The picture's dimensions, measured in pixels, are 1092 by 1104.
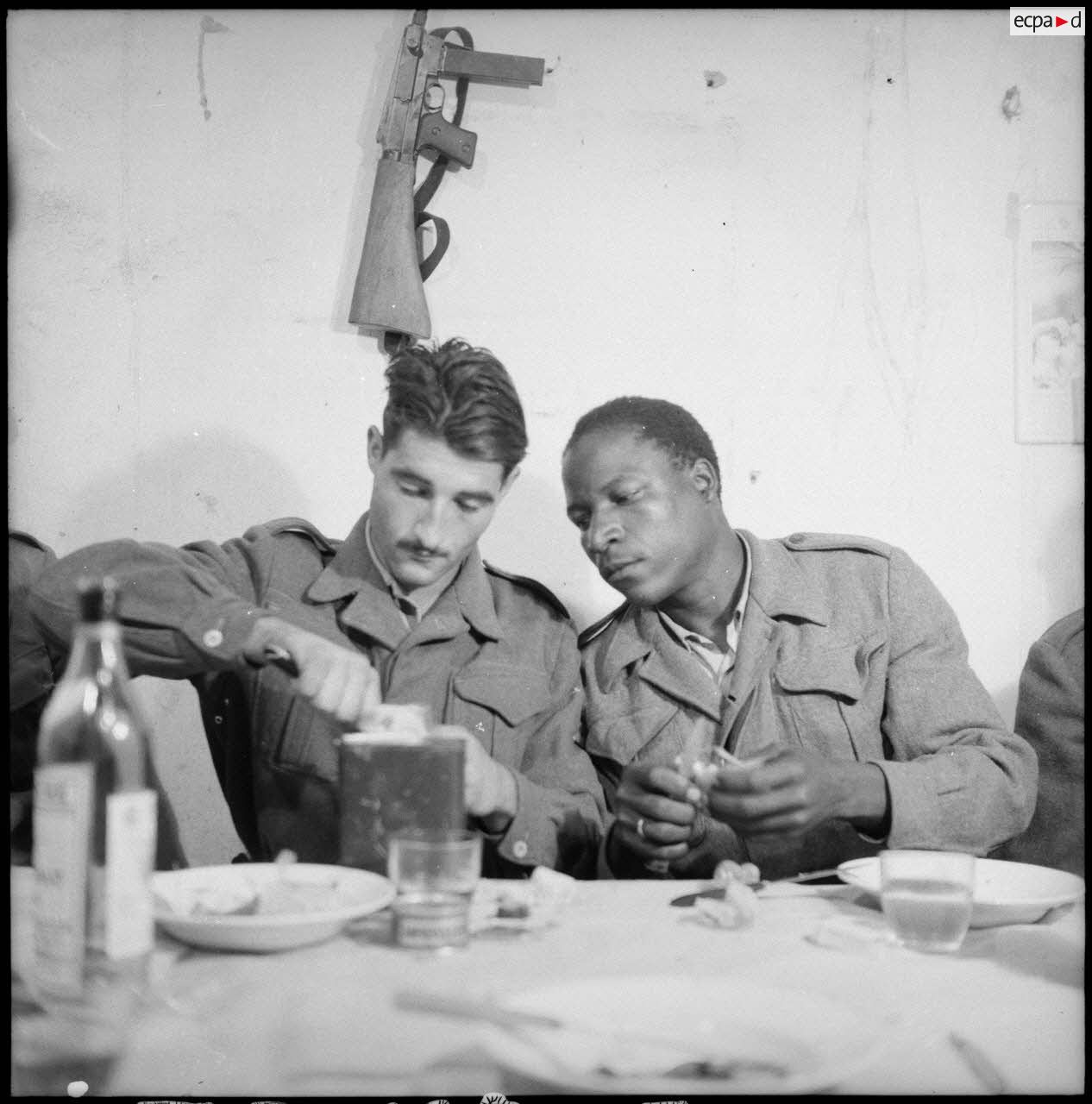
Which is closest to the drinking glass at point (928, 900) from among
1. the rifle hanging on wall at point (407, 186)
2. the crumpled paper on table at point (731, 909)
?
the crumpled paper on table at point (731, 909)

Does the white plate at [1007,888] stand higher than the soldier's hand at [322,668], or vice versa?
the soldier's hand at [322,668]

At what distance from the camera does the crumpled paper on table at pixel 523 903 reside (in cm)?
103

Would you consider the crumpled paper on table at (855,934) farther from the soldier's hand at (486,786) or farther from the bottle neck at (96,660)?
the bottle neck at (96,660)

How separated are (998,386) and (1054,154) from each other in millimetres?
296

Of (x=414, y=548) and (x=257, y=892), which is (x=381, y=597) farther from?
(x=257, y=892)

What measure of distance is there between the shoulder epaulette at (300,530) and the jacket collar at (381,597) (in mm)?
17

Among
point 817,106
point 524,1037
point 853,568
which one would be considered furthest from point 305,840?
point 817,106

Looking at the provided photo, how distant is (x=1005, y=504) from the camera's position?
141cm

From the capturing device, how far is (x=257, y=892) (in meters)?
1.03

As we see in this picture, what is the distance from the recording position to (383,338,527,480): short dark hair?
53.9 inches

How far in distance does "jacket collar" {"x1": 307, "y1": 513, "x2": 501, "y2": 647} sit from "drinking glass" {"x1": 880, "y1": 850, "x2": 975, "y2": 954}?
60cm

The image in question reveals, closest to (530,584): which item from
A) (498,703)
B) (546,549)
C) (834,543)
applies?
(546,549)

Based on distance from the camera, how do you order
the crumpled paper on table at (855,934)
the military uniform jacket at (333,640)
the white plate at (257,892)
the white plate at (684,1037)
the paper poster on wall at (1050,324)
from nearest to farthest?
the white plate at (684,1037) < the white plate at (257,892) < the crumpled paper on table at (855,934) < the military uniform jacket at (333,640) < the paper poster on wall at (1050,324)

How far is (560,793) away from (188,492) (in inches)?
23.7
